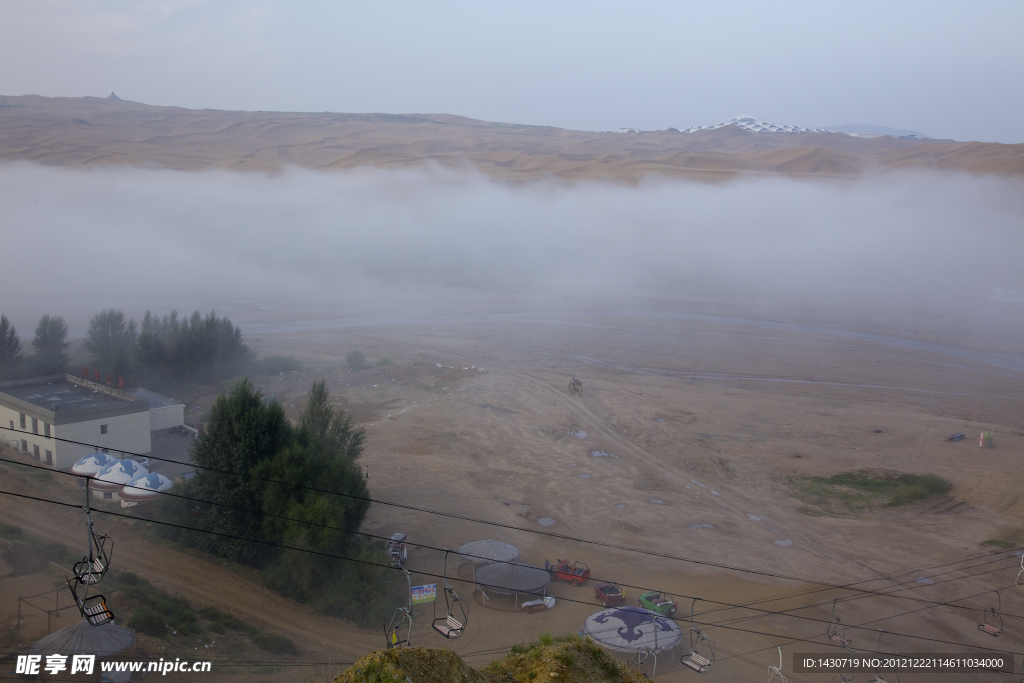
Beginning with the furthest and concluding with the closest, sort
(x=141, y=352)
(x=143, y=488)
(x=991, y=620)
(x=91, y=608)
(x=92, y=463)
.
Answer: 1. (x=141, y=352)
2. (x=92, y=463)
3. (x=143, y=488)
4. (x=991, y=620)
5. (x=91, y=608)

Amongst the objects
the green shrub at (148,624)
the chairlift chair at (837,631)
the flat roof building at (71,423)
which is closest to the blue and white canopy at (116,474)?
the flat roof building at (71,423)

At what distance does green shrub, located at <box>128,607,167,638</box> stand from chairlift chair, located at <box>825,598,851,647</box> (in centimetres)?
1028

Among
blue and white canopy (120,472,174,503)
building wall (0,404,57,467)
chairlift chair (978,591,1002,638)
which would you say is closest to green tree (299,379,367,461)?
blue and white canopy (120,472,174,503)

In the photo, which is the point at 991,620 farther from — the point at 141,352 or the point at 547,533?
the point at 141,352

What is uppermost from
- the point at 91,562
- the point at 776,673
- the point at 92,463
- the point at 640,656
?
the point at 91,562

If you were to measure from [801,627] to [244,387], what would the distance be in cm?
1156

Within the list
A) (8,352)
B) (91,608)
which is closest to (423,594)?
(91,608)

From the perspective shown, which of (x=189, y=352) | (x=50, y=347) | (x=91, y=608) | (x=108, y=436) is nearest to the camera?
(x=91, y=608)

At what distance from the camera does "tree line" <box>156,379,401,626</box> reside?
11.6m

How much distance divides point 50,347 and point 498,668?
28550 millimetres

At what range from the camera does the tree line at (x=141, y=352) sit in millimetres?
24837

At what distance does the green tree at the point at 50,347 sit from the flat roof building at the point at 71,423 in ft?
23.3

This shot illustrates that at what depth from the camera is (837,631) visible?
1133 cm

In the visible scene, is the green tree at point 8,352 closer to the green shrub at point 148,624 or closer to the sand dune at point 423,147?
the green shrub at point 148,624
